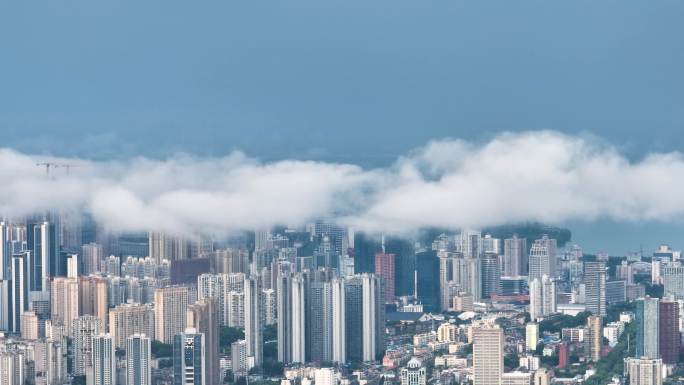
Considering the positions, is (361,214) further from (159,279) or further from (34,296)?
(34,296)

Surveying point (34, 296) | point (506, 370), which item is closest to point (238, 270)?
point (34, 296)

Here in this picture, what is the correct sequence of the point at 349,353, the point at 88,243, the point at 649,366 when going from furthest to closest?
the point at 88,243
the point at 349,353
the point at 649,366

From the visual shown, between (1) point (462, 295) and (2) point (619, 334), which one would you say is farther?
(1) point (462, 295)

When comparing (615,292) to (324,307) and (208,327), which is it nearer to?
(324,307)

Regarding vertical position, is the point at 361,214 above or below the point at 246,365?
above

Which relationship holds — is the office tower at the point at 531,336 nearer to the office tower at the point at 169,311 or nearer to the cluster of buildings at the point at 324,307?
the cluster of buildings at the point at 324,307

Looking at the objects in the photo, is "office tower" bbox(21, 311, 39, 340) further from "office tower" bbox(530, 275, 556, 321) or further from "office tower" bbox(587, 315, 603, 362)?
"office tower" bbox(587, 315, 603, 362)

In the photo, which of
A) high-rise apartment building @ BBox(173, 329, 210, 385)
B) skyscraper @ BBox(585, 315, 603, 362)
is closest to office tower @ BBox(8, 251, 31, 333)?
high-rise apartment building @ BBox(173, 329, 210, 385)
